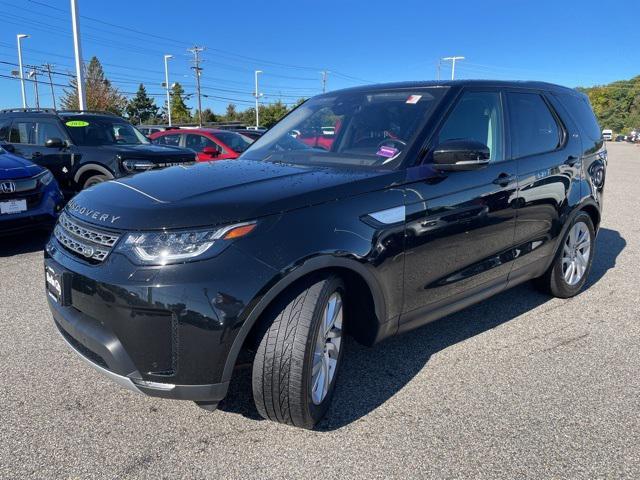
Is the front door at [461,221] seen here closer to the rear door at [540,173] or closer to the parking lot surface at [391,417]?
the rear door at [540,173]

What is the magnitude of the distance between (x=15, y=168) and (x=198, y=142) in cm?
479

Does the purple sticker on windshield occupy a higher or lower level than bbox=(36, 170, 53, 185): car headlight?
higher

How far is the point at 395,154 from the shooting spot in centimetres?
300

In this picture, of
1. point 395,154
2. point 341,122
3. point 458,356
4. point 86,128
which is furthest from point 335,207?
point 86,128

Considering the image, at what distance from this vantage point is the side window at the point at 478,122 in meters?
3.25

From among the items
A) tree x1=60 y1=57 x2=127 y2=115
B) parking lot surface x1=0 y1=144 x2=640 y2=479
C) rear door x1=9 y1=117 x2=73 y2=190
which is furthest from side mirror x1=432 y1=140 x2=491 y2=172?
tree x1=60 y1=57 x2=127 y2=115

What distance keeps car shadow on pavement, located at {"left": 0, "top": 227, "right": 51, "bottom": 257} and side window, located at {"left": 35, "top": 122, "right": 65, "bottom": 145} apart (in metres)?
1.86

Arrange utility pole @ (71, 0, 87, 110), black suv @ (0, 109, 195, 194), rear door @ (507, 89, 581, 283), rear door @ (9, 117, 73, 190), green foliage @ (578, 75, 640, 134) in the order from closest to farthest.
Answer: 1. rear door @ (507, 89, 581, 283)
2. black suv @ (0, 109, 195, 194)
3. rear door @ (9, 117, 73, 190)
4. utility pole @ (71, 0, 87, 110)
5. green foliage @ (578, 75, 640, 134)

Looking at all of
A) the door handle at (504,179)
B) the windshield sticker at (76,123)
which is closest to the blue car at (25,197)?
the windshield sticker at (76,123)

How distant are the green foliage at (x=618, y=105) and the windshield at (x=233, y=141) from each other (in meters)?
99.3

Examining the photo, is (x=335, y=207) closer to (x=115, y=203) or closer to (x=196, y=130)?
(x=115, y=203)

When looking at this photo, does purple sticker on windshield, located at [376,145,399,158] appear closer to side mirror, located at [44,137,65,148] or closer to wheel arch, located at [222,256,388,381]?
wheel arch, located at [222,256,388,381]

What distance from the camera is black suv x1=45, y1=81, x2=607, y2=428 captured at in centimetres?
218

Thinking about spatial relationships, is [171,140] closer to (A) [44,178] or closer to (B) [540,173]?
(A) [44,178]
